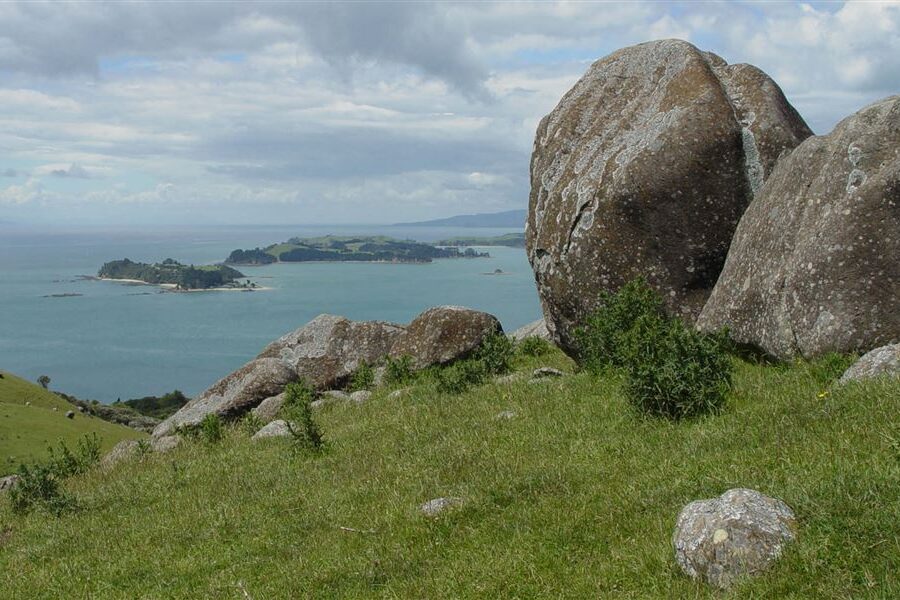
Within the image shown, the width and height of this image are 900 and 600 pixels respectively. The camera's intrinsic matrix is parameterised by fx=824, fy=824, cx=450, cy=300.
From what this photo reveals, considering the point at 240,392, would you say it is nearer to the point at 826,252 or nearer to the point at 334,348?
the point at 334,348

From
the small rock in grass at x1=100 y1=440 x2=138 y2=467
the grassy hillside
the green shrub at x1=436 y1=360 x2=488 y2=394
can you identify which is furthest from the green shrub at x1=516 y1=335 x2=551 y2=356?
the grassy hillside

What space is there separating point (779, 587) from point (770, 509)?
856 millimetres

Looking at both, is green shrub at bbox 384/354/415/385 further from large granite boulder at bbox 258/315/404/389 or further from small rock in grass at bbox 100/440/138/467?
small rock in grass at bbox 100/440/138/467

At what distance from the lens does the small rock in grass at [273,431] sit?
17.3m

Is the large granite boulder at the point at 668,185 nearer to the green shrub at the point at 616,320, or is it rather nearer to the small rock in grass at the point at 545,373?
the green shrub at the point at 616,320

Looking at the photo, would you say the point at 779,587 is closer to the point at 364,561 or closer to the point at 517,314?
the point at 364,561

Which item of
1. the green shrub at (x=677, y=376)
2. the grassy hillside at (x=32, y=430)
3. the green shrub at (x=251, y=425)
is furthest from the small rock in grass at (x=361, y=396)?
the grassy hillside at (x=32, y=430)

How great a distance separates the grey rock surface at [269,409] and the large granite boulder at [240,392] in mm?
1623

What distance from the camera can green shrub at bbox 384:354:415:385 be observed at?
22.5 m

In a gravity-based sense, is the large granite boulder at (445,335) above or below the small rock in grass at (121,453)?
above

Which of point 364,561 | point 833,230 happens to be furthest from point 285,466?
point 833,230

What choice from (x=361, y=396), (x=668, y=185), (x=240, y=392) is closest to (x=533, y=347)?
(x=361, y=396)

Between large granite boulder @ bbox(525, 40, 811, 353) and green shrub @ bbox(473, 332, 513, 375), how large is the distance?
5.78 feet

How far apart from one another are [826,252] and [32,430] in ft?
173
